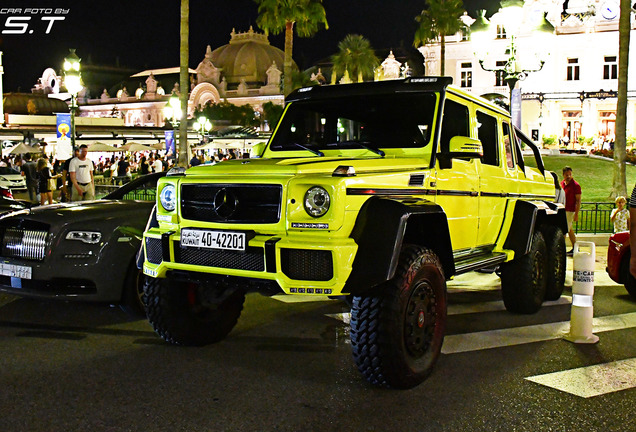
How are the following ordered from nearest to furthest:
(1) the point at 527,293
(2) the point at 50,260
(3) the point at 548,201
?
(2) the point at 50,260, (1) the point at 527,293, (3) the point at 548,201

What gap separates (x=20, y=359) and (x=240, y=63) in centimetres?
11204

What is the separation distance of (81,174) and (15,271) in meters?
8.13

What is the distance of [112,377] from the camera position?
517 centimetres

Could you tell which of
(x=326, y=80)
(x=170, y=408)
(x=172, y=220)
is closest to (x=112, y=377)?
(x=170, y=408)

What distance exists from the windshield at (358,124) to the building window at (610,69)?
202ft

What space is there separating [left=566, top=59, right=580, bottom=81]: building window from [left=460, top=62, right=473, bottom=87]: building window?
8873 millimetres

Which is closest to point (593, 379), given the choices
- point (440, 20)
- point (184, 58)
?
point (184, 58)

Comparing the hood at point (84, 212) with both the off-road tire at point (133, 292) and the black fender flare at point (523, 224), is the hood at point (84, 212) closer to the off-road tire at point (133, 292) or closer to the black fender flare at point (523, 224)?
the off-road tire at point (133, 292)

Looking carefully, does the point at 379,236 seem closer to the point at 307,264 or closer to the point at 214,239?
the point at 307,264

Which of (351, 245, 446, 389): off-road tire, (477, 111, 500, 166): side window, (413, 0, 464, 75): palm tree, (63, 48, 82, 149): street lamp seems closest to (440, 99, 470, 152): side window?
(477, 111, 500, 166): side window

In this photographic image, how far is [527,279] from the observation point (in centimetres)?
730

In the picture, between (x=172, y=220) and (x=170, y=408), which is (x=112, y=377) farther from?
(x=172, y=220)

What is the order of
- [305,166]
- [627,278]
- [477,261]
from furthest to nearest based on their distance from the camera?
[627,278]
[477,261]
[305,166]

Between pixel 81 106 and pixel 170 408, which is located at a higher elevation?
pixel 81 106
